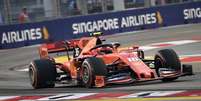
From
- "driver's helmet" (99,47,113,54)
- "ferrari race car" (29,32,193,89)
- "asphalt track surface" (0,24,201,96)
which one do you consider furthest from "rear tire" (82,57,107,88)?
"driver's helmet" (99,47,113,54)

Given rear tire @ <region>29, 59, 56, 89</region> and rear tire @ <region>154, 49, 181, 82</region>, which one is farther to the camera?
rear tire @ <region>29, 59, 56, 89</region>

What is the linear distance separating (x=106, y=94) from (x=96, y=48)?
6.83ft

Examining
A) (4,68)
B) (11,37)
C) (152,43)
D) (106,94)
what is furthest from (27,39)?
(106,94)

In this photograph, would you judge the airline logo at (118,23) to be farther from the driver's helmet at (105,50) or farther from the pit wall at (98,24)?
the driver's helmet at (105,50)

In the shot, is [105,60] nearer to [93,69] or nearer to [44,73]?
[93,69]

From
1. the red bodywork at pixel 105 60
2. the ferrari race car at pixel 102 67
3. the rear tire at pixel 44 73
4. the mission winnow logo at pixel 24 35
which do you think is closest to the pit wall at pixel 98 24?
the mission winnow logo at pixel 24 35

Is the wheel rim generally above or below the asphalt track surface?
above

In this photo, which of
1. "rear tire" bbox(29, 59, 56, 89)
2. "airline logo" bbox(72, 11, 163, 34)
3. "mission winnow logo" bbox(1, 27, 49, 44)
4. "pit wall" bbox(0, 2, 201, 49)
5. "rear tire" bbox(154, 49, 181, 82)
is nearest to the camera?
"rear tire" bbox(154, 49, 181, 82)

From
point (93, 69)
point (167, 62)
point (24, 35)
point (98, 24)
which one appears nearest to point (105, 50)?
point (93, 69)

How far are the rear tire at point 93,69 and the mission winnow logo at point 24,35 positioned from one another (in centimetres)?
1581

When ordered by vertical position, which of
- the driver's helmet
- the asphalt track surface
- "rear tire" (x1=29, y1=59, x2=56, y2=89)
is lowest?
the asphalt track surface

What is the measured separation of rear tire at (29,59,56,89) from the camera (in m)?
→ 12.5

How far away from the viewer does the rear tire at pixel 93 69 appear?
11117mm

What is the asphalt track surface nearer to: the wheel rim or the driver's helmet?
the wheel rim
